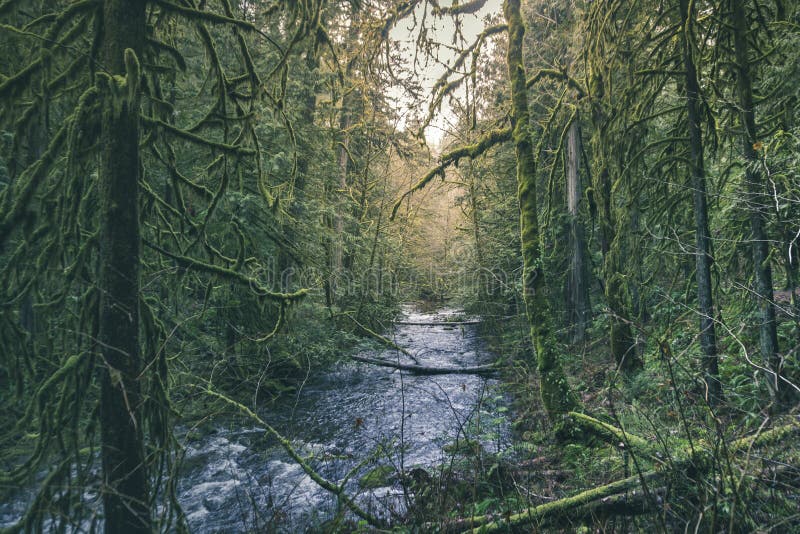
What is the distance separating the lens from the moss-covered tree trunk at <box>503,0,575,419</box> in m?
5.96

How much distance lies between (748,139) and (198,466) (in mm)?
8494

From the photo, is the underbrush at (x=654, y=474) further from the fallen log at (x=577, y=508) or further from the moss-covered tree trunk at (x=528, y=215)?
the moss-covered tree trunk at (x=528, y=215)

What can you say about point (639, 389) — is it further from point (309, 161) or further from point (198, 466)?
point (309, 161)

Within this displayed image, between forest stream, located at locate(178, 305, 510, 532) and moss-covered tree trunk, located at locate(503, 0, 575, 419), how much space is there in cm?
119

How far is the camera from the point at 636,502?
9.48ft

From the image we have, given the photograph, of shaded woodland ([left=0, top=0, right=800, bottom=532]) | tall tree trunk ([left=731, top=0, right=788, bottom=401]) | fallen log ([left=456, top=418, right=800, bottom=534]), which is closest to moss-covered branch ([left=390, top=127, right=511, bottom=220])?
shaded woodland ([left=0, top=0, right=800, bottom=532])

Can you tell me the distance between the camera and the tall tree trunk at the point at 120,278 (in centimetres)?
226

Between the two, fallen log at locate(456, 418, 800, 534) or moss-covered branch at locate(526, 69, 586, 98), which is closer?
fallen log at locate(456, 418, 800, 534)

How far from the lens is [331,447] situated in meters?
6.57

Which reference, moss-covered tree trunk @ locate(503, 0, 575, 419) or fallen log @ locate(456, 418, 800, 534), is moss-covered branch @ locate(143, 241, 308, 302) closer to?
fallen log @ locate(456, 418, 800, 534)

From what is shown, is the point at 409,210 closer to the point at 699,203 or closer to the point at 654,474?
the point at 699,203

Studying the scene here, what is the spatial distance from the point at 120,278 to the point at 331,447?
5.24 meters

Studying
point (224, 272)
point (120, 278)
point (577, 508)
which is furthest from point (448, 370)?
point (120, 278)

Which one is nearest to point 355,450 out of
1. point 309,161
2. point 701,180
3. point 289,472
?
point 289,472
